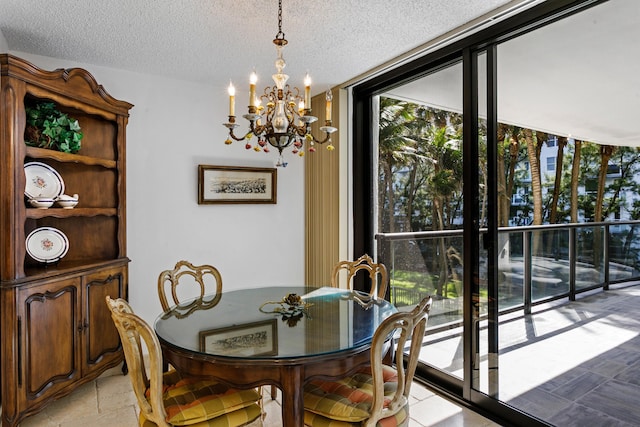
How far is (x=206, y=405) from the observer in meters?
1.71

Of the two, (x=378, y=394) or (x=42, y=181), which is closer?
(x=378, y=394)

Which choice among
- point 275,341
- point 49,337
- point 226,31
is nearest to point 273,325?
point 275,341

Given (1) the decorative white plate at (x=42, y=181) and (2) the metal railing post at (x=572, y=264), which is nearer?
(2) the metal railing post at (x=572, y=264)

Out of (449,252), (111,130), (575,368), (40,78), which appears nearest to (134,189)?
(111,130)

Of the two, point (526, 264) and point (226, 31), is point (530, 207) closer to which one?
point (526, 264)

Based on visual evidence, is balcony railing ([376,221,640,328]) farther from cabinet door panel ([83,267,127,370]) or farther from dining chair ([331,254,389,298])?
cabinet door panel ([83,267,127,370])

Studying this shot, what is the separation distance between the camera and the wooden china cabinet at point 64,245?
2.27 meters

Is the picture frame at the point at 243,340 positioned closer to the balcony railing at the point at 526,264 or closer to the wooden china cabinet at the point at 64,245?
the wooden china cabinet at the point at 64,245

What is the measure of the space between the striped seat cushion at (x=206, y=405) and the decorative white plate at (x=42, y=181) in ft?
5.44

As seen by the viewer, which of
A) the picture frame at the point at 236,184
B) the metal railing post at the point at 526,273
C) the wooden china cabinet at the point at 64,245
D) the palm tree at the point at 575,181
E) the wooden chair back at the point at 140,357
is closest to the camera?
→ the wooden chair back at the point at 140,357

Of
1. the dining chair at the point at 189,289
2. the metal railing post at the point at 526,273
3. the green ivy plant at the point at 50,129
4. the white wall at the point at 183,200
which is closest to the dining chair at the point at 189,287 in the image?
the dining chair at the point at 189,289

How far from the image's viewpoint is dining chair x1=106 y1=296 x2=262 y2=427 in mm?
1558

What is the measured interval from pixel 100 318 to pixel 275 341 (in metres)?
1.82

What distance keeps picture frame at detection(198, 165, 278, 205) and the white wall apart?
7cm
